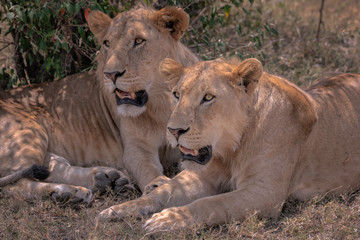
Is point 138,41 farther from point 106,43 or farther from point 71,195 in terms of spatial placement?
point 71,195

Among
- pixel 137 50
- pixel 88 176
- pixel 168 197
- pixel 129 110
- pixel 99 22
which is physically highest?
pixel 99 22

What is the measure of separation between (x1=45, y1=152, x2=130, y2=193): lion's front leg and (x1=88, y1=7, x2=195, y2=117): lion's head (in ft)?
1.46

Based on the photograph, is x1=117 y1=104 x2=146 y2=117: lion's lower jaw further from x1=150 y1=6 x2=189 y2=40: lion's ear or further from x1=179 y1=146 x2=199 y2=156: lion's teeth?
x1=179 y1=146 x2=199 y2=156: lion's teeth

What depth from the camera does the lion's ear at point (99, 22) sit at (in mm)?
4469

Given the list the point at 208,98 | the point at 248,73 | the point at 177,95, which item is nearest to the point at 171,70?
the point at 177,95

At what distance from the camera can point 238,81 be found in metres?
3.49

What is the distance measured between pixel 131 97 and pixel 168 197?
865mm

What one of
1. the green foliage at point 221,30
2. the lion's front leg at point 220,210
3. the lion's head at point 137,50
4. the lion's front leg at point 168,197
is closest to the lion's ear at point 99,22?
the lion's head at point 137,50

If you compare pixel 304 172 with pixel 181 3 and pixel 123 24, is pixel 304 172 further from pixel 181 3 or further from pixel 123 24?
pixel 181 3

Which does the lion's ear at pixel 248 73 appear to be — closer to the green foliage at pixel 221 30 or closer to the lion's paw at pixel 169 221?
the lion's paw at pixel 169 221

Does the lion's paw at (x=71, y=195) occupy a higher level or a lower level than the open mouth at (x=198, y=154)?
lower

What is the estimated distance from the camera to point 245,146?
3617mm

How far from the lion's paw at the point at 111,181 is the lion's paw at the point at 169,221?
2.83ft

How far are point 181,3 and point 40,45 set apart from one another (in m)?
1.44
